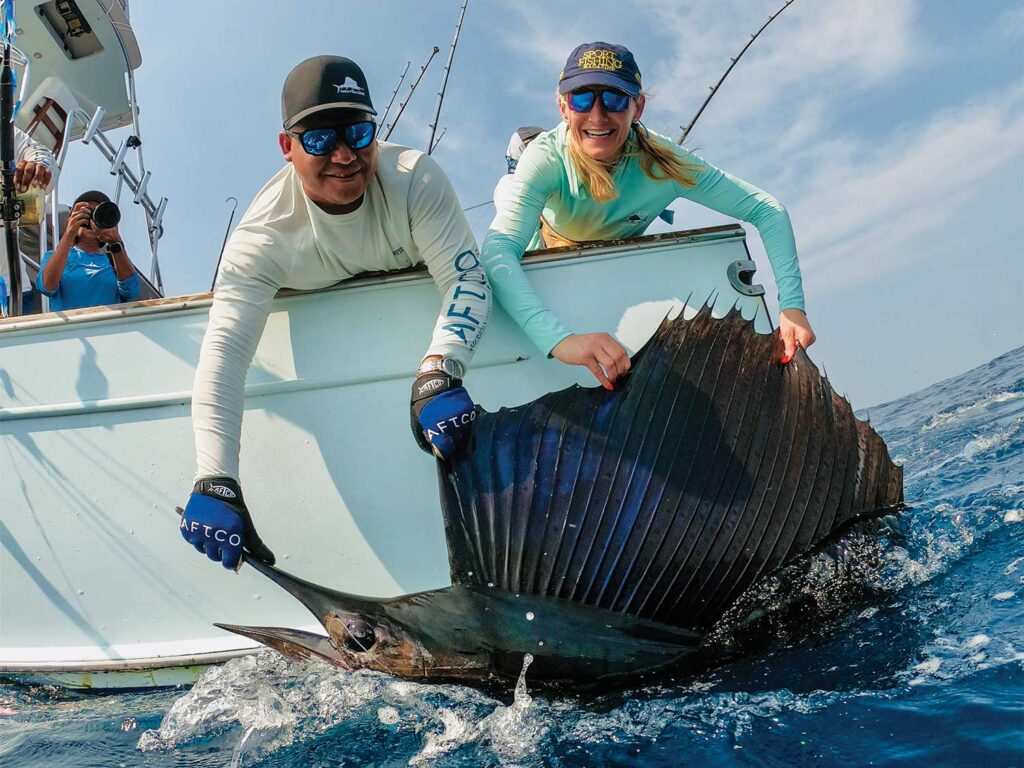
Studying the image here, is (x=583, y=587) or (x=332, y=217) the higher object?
(x=332, y=217)

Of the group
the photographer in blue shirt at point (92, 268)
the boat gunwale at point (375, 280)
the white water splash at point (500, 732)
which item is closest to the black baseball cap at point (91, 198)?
the photographer in blue shirt at point (92, 268)

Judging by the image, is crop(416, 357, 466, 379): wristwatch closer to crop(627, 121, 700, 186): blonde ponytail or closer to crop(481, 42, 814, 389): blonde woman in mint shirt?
crop(481, 42, 814, 389): blonde woman in mint shirt

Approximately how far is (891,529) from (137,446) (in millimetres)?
2206

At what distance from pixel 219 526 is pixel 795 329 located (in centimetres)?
172

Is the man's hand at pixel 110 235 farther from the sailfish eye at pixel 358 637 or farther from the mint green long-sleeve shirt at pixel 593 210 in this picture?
the sailfish eye at pixel 358 637

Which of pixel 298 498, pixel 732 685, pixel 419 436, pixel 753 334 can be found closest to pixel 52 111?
pixel 298 498

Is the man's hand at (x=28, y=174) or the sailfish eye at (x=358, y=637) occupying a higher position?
the man's hand at (x=28, y=174)

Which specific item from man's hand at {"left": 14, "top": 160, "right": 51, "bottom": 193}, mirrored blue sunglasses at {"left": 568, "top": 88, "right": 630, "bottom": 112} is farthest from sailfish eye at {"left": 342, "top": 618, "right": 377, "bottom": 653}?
man's hand at {"left": 14, "top": 160, "right": 51, "bottom": 193}

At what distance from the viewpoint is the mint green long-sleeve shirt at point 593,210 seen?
2.32 m

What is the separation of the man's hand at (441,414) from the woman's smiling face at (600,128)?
0.98 m

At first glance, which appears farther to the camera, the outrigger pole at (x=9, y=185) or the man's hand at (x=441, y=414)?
the outrigger pole at (x=9, y=185)

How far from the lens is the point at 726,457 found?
1.84 meters

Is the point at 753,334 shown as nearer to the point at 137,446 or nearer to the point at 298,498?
the point at 298,498

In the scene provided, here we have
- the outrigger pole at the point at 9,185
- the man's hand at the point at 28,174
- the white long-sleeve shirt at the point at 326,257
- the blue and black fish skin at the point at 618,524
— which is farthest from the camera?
the man's hand at the point at 28,174
